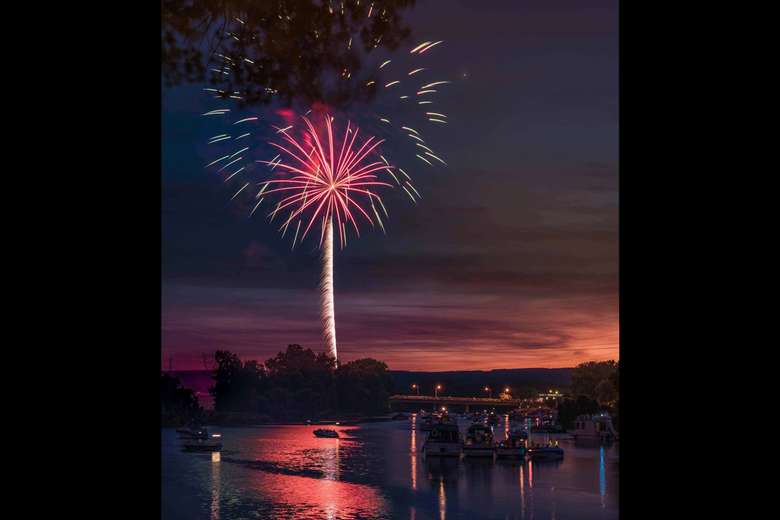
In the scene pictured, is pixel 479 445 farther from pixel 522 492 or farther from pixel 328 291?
pixel 328 291

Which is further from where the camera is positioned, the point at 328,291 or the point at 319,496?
the point at 319,496

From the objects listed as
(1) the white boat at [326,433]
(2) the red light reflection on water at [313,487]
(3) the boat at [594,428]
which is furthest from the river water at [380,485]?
(1) the white boat at [326,433]

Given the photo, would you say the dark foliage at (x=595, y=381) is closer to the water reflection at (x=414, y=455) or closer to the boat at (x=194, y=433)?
the water reflection at (x=414, y=455)

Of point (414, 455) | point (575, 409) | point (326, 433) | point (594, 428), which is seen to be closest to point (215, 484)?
point (414, 455)

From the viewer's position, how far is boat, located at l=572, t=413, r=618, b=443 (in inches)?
3787

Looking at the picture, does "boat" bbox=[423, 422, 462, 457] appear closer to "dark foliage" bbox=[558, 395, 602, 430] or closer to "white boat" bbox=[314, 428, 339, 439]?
"dark foliage" bbox=[558, 395, 602, 430]

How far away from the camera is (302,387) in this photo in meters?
125

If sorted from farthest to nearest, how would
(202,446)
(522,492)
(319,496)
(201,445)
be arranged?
1. (202,446)
2. (201,445)
3. (319,496)
4. (522,492)

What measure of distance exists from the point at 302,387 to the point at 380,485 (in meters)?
56.4

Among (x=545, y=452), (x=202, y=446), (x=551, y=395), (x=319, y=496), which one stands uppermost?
(x=551, y=395)

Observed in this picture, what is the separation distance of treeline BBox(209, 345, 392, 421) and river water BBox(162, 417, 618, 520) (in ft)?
56.9

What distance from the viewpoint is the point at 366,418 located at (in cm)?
13325
